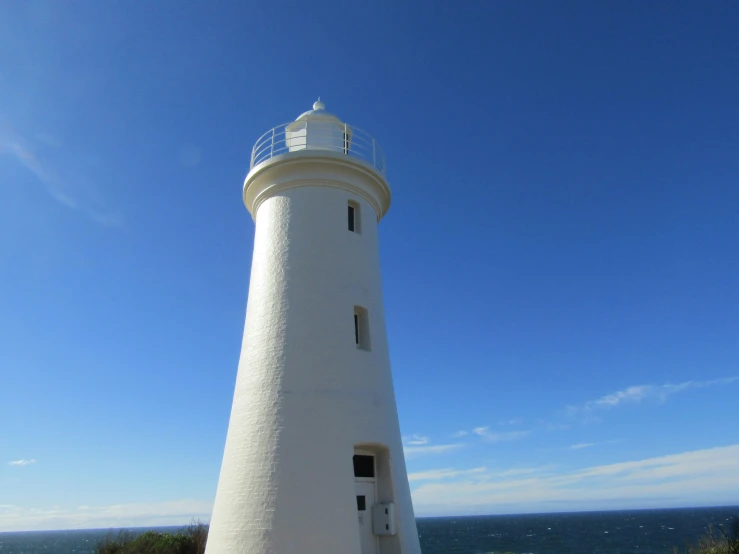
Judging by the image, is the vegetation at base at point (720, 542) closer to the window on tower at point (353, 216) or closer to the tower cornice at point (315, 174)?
the window on tower at point (353, 216)

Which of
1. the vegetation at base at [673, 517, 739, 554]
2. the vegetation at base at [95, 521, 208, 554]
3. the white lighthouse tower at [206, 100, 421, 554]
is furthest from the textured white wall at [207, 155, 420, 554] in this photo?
the vegetation at base at [95, 521, 208, 554]

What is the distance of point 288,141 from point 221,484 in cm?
728

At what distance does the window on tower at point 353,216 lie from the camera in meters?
11.6

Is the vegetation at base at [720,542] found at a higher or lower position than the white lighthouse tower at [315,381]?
lower

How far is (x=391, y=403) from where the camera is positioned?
10.4 meters

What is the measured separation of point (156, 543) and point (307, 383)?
10379 millimetres

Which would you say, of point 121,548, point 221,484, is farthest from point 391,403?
point 121,548

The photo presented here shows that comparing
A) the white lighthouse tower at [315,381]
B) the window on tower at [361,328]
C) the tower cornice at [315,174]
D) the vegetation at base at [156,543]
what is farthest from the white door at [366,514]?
the vegetation at base at [156,543]

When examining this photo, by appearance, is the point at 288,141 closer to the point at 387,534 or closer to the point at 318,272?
the point at 318,272

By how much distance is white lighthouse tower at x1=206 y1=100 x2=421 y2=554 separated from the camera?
8.74 m

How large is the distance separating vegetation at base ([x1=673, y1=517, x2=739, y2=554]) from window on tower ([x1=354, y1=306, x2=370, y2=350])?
860cm

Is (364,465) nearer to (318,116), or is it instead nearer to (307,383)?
(307,383)

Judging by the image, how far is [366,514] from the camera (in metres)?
9.41

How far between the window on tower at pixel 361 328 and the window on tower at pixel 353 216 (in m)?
1.80
